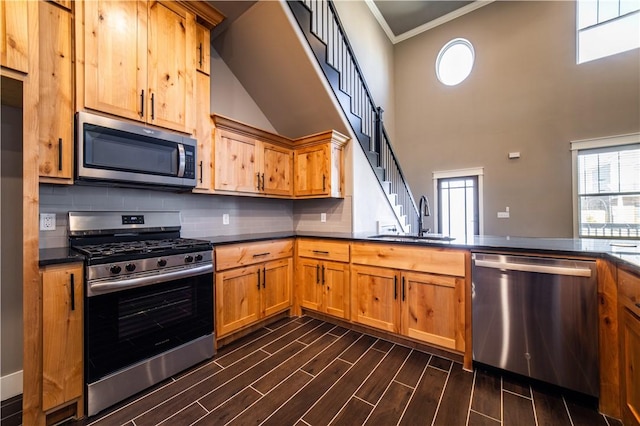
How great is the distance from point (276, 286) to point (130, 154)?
1.84 meters

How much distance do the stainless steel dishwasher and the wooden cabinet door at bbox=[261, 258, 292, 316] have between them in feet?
6.18

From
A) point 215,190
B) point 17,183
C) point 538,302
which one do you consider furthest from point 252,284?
point 538,302

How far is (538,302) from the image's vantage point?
1825mm

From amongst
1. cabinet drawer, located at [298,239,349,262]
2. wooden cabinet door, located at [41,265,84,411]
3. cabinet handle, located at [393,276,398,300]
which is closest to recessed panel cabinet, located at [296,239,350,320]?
cabinet drawer, located at [298,239,349,262]

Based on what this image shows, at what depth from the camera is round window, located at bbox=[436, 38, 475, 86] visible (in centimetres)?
627

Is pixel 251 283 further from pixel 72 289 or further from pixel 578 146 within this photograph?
pixel 578 146

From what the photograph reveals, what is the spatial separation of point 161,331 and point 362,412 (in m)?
1.49

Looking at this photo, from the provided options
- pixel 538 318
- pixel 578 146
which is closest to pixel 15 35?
pixel 538 318

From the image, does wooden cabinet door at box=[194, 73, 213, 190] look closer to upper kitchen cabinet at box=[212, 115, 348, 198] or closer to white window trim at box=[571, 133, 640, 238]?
upper kitchen cabinet at box=[212, 115, 348, 198]

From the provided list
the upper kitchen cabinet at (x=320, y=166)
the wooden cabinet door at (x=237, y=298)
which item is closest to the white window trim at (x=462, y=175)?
the upper kitchen cabinet at (x=320, y=166)

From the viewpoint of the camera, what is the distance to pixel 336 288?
2898mm

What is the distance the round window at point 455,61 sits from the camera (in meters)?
6.27

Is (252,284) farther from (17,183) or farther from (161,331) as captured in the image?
(17,183)

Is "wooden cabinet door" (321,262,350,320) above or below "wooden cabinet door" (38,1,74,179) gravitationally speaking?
below
